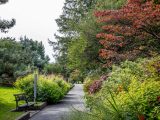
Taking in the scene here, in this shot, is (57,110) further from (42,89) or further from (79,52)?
(79,52)

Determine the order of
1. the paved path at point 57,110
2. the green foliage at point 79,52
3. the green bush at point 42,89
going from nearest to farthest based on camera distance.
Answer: the paved path at point 57,110 → the green bush at point 42,89 → the green foliage at point 79,52

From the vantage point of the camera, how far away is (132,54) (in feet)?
64.2

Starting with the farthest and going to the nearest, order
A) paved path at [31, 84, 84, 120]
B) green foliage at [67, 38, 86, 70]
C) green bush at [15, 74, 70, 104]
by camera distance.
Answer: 1. green foliage at [67, 38, 86, 70]
2. green bush at [15, 74, 70, 104]
3. paved path at [31, 84, 84, 120]

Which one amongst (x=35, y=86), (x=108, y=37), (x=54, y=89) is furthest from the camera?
(x=54, y=89)

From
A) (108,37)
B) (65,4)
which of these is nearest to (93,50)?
(108,37)

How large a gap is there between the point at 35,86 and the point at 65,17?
144ft

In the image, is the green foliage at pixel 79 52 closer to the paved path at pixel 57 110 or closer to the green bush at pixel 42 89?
the green bush at pixel 42 89

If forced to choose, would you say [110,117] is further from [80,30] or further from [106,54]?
[80,30]


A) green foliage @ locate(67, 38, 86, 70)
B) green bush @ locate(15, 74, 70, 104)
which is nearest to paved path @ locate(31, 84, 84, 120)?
green bush @ locate(15, 74, 70, 104)

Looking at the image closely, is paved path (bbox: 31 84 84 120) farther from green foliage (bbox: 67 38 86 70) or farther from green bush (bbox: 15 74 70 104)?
green foliage (bbox: 67 38 86 70)

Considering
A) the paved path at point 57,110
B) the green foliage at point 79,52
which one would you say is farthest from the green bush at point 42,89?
the green foliage at point 79,52

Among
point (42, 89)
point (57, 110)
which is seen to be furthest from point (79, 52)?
point (57, 110)

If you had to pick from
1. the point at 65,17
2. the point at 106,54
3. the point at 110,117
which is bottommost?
the point at 110,117

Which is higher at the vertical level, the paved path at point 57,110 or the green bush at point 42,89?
the green bush at point 42,89
